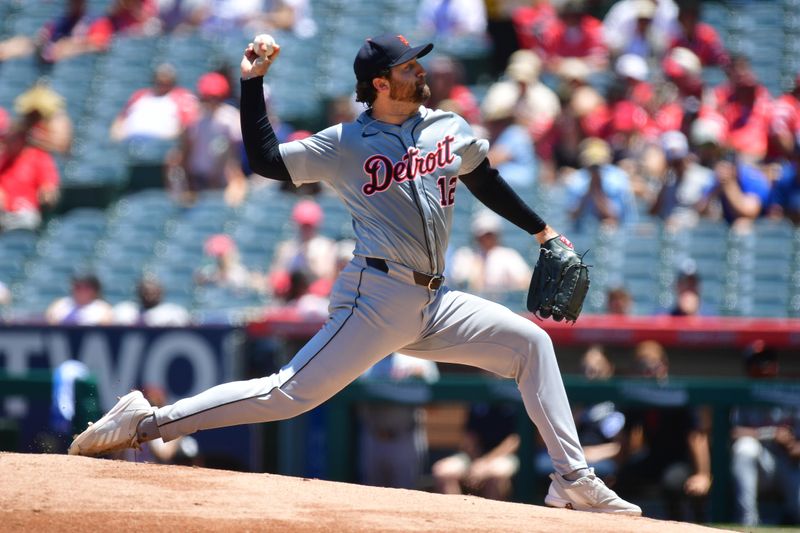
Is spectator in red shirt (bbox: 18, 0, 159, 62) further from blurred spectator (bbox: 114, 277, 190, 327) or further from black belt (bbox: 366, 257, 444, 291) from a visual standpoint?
black belt (bbox: 366, 257, 444, 291)

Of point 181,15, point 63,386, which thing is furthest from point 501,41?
point 63,386

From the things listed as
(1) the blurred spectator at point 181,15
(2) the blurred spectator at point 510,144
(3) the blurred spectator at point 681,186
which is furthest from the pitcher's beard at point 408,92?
(1) the blurred spectator at point 181,15

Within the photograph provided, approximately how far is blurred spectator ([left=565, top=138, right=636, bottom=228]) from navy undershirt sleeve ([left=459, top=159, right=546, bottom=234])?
181 inches

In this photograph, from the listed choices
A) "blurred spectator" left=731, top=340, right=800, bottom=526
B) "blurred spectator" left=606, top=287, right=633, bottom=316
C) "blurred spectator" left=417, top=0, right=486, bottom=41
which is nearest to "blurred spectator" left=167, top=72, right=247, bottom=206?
"blurred spectator" left=417, top=0, right=486, bottom=41

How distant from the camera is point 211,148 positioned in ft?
37.2

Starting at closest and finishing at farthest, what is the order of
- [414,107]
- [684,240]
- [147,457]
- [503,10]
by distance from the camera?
[414,107] → [147,457] → [684,240] → [503,10]

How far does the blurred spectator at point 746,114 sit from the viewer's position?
9992 mm

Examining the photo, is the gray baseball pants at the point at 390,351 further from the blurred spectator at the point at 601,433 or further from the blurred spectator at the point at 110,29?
the blurred spectator at the point at 110,29

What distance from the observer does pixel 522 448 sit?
7.50 m

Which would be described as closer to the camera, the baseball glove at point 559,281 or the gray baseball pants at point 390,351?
the gray baseball pants at point 390,351

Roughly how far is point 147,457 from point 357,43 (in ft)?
17.7

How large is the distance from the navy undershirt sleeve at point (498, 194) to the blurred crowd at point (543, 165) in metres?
2.88

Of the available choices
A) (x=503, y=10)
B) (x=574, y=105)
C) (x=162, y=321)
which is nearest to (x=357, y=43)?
(x=503, y=10)

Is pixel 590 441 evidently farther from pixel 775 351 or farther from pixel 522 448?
pixel 775 351
